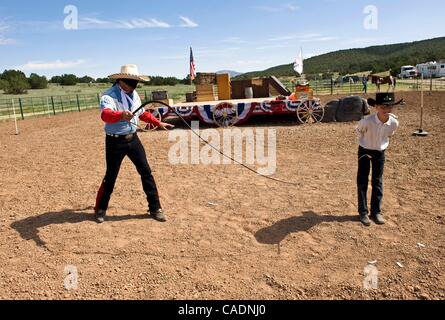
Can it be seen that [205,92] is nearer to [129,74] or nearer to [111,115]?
[129,74]

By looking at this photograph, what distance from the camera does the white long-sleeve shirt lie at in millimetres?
4074

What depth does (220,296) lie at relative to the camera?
9.67ft

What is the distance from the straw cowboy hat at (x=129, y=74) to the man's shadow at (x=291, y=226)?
2.26 m

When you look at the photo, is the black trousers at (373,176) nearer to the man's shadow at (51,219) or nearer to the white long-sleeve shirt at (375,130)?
the white long-sleeve shirt at (375,130)

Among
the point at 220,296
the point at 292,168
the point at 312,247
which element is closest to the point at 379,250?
the point at 312,247

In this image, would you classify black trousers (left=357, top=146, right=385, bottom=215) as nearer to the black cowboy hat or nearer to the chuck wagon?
the black cowboy hat

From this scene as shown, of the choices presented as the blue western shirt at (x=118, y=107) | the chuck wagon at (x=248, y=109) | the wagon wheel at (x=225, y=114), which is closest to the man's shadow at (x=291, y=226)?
the blue western shirt at (x=118, y=107)

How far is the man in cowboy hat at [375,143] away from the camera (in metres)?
4.02

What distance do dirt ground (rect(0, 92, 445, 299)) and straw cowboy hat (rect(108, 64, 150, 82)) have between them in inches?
69.2

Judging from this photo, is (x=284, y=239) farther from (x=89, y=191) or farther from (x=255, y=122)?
(x=255, y=122)

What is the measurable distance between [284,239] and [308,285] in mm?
890

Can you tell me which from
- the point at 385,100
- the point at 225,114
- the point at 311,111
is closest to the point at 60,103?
the point at 225,114

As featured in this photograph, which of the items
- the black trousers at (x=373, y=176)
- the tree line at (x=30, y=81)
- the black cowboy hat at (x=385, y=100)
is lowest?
the black trousers at (x=373, y=176)
